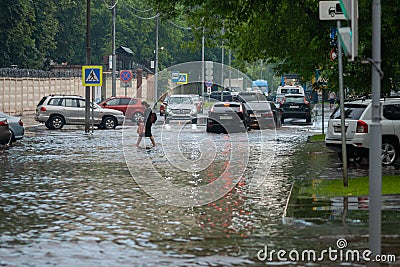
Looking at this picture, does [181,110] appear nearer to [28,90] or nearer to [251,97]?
[251,97]

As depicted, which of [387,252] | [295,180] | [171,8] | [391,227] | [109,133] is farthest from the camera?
[109,133]

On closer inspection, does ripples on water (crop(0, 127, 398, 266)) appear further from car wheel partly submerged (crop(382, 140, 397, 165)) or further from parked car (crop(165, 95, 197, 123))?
parked car (crop(165, 95, 197, 123))

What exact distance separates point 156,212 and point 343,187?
440 centimetres

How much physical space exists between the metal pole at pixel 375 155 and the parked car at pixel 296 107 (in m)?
43.3

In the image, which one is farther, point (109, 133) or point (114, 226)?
point (109, 133)

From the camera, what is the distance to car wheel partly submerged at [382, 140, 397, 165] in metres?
22.2

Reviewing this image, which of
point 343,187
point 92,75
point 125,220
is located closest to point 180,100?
point 92,75

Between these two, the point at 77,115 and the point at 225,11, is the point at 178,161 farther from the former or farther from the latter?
the point at 77,115

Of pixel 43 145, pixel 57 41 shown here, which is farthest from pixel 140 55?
pixel 43 145

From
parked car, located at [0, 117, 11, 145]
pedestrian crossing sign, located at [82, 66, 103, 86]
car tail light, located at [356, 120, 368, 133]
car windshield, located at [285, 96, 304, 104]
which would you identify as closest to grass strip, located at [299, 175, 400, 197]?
car tail light, located at [356, 120, 368, 133]

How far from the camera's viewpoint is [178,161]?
79.3ft

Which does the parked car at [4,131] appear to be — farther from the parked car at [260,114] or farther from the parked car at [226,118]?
the parked car at [260,114]

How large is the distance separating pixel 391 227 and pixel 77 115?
33614 mm

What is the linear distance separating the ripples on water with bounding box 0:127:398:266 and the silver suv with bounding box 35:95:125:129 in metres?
20.8
